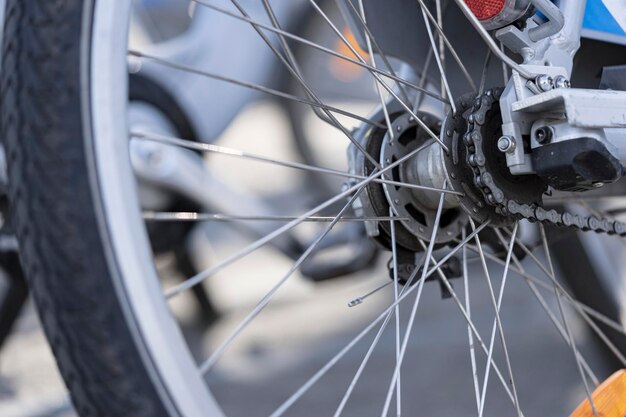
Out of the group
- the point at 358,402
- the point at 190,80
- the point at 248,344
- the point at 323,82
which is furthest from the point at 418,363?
the point at 323,82

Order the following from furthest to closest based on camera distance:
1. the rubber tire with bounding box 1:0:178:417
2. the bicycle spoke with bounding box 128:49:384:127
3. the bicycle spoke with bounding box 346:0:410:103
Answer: the bicycle spoke with bounding box 346:0:410:103 → the bicycle spoke with bounding box 128:49:384:127 → the rubber tire with bounding box 1:0:178:417

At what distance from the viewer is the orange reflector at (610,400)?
1071mm

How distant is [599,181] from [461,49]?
1.00ft

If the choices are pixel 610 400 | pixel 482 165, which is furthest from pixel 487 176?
pixel 610 400

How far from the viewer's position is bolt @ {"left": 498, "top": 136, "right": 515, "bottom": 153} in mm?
905

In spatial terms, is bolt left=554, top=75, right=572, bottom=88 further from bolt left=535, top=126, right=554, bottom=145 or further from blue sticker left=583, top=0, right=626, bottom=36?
blue sticker left=583, top=0, right=626, bottom=36

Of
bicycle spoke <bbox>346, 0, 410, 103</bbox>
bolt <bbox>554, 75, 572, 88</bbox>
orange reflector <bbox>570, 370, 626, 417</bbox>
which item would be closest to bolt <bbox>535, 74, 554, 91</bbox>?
bolt <bbox>554, 75, 572, 88</bbox>

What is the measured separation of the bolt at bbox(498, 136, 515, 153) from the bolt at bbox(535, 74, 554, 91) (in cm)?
6

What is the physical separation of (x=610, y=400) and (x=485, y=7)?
529 mm

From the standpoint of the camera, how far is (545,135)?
35.3 inches

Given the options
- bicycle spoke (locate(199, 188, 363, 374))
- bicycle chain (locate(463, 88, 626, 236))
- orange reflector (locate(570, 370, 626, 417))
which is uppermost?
bicycle chain (locate(463, 88, 626, 236))

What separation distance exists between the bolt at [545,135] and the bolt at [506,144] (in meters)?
0.03

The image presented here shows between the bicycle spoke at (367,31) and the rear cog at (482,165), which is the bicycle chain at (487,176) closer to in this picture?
the rear cog at (482,165)

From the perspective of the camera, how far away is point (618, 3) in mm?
1047
